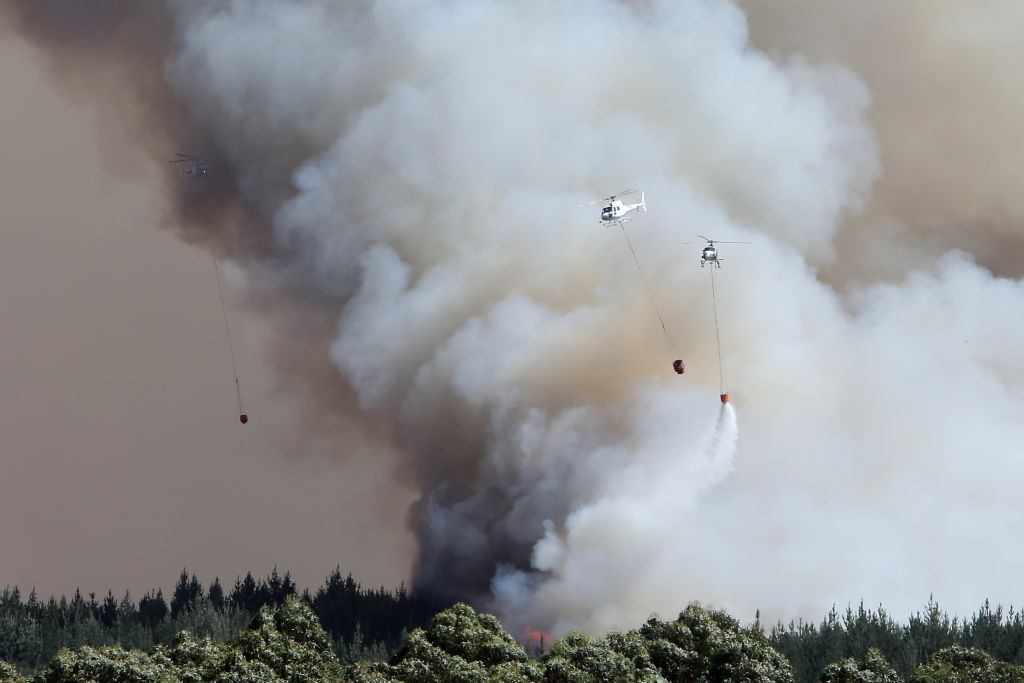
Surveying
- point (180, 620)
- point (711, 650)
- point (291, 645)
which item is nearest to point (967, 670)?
point (711, 650)

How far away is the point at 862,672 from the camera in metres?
91.8

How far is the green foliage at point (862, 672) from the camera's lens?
9150cm

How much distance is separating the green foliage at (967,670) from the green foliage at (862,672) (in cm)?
223

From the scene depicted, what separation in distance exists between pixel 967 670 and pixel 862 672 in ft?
22.1

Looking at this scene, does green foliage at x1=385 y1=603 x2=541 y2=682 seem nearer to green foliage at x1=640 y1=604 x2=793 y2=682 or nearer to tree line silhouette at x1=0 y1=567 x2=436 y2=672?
green foliage at x1=640 y1=604 x2=793 y2=682

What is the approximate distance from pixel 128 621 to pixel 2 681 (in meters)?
102

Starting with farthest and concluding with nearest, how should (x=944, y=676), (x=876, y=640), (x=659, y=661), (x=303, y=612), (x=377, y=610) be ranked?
(x=377, y=610), (x=876, y=640), (x=303, y=612), (x=659, y=661), (x=944, y=676)

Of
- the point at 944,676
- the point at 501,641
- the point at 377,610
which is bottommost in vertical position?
the point at 944,676

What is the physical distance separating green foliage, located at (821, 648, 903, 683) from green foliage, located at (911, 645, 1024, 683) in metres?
2.23

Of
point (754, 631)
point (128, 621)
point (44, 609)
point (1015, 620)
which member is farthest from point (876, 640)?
point (44, 609)

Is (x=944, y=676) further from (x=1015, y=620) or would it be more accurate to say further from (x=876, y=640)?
(x=1015, y=620)

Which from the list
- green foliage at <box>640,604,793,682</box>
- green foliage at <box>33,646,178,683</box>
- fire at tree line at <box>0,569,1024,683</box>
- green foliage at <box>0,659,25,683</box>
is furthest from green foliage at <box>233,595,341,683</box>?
green foliage at <box>640,604,793,682</box>

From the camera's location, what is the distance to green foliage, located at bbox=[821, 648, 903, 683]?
300 ft

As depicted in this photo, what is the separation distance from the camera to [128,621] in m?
187
